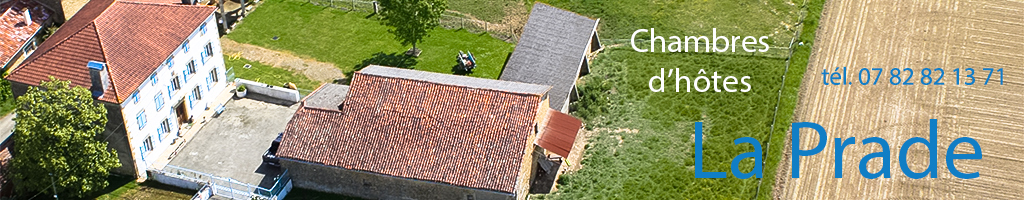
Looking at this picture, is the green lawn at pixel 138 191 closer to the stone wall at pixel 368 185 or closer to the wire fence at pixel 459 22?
the stone wall at pixel 368 185

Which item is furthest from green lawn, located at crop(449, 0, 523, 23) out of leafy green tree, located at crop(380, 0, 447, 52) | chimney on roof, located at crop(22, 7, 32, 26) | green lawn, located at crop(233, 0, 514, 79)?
chimney on roof, located at crop(22, 7, 32, 26)

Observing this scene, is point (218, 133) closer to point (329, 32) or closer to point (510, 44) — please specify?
point (329, 32)

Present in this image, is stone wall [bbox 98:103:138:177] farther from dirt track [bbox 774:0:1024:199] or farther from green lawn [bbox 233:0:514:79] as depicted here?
dirt track [bbox 774:0:1024:199]

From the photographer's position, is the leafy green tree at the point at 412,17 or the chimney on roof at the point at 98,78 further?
the leafy green tree at the point at 412,17

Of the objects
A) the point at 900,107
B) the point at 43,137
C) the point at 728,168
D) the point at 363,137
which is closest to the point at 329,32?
the point at 363,137

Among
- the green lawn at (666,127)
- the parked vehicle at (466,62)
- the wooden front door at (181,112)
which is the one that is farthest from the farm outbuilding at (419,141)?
the parked vehicle at (466,62)

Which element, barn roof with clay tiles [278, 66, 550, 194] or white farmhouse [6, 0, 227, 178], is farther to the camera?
white farmhouse [6, 0, 227, 178]

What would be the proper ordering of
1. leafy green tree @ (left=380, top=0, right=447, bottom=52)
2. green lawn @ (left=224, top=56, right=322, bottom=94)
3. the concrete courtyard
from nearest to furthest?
the concrete courtyard → leafy green tree @ (left=380, top=0, right=447, bottom=52) → green lawn @ (left=224, top=56, right=322, bottom=94)
